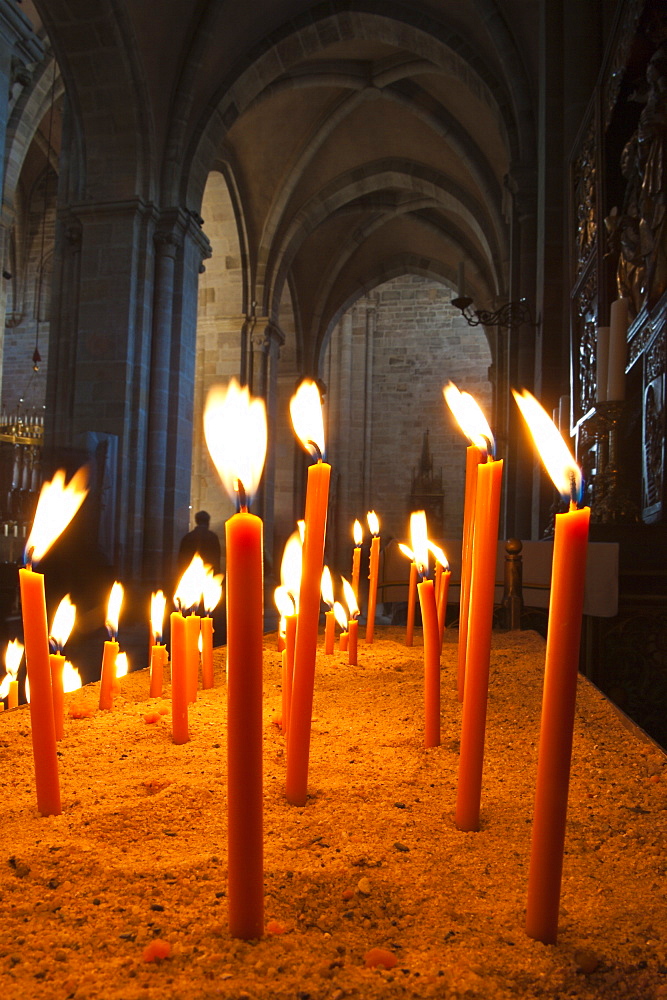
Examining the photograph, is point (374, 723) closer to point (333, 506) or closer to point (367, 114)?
point (367, 114)

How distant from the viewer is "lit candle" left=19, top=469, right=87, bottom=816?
968mm

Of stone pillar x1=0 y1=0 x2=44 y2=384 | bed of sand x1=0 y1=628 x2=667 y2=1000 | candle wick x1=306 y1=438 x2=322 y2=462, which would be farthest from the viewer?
stone pillar x1=0 y1=0 x2=44 y2=384

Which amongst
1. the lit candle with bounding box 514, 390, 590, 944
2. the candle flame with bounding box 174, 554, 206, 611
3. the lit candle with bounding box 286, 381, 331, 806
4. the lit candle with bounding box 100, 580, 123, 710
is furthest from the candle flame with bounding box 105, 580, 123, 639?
the lit candle with bounding box 514, 390, 590, 944

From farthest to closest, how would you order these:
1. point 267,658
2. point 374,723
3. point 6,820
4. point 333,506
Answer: point 333,506, point 267,658, point 374,723, point 6,820

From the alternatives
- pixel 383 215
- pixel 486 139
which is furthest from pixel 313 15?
pixel 383 215

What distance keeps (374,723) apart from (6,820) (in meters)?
0.73

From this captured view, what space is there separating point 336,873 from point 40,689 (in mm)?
437

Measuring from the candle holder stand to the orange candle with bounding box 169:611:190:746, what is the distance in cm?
266

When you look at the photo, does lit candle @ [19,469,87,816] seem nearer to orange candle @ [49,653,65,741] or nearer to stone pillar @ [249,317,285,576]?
orange candle @ [49,653,65,741]

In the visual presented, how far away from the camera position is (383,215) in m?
19.7

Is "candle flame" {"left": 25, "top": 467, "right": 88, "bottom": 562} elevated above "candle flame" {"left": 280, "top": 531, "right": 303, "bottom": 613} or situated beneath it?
elevated above

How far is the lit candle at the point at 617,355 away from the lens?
→ 3.50 meters

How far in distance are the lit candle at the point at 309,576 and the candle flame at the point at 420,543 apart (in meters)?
0.47

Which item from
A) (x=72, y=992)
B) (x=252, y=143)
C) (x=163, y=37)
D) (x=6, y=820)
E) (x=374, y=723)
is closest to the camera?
(x=72, y=992)
